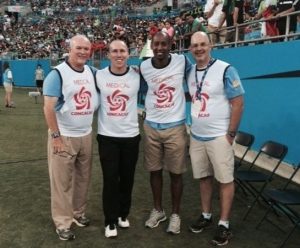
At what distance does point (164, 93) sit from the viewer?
4.15m

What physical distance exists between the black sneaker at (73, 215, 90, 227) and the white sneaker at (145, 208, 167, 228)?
0.65 metres

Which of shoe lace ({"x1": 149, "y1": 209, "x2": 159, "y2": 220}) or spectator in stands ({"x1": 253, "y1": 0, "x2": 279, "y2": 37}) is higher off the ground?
spectator in stands ({"x1": 253, "y1": 0, "x2": 279, "y2": 37})

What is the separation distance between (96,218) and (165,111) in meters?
1.58

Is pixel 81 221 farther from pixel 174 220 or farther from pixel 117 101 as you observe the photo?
pixel 117 101

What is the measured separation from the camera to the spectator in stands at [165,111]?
13.6 ft

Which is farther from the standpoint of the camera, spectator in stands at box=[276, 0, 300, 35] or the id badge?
spectator in stands at box=[276, 0, 300, 35]

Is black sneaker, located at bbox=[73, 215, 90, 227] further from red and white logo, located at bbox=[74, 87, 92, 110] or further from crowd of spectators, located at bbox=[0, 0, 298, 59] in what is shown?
crowd of spectators, located at bbox=[0, 0, 298, 59]

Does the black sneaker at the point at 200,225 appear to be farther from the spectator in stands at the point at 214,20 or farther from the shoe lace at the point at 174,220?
the spectator in stands at the point at 214,20

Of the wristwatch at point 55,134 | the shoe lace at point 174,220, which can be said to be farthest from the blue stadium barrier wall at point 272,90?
the wristwatch at point 55,134

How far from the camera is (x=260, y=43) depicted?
24.1 ft

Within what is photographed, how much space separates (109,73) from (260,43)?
4.07 metres

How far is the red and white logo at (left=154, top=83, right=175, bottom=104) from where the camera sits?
4137mm

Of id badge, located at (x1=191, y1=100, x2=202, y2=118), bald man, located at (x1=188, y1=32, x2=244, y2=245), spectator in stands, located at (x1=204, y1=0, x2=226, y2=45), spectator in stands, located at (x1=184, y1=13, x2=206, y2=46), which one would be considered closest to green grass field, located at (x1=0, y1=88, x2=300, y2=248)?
bald man, located at (x1=188, y1=32, x2=244, y2=245)

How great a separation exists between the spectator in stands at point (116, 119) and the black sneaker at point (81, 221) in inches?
16.8
